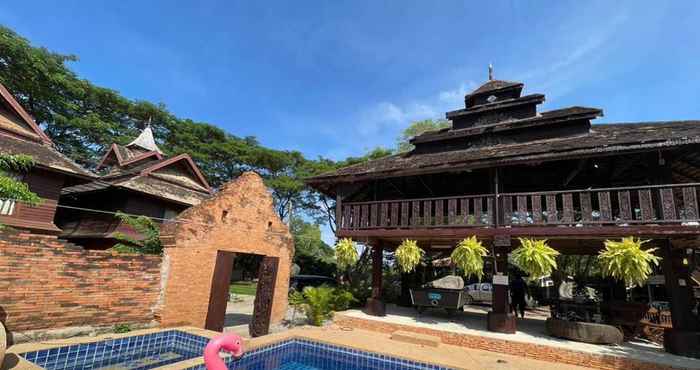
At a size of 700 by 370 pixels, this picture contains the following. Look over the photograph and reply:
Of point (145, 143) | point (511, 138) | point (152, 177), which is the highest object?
point (145, 143)

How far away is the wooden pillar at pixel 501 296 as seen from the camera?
8641 millimetres

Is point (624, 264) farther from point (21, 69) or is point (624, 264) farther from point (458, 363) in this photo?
point (21, 69)

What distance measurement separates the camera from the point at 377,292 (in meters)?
11.0

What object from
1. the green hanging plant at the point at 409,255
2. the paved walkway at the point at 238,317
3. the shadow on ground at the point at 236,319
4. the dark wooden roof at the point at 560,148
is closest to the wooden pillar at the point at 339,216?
the dark wooden roof at the point at 560,148

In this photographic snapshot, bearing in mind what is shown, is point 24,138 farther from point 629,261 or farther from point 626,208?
point 626,208

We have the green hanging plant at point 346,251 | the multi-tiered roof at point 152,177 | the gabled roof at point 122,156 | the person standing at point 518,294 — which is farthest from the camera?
the gabled roof at point 122,156

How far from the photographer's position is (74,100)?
2675cm

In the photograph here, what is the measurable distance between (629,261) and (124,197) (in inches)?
725

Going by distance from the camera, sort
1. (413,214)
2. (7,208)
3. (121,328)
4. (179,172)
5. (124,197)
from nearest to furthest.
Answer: (121,328), (413,214), (7,208), (124,197), (179,172)

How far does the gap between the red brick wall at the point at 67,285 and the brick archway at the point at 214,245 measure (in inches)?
22.8

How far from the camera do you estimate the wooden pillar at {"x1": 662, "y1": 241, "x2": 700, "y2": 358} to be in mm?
7027

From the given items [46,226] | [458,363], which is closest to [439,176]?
[458,363]

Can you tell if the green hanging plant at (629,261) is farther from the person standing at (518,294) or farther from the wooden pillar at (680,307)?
the person standing at (518,294)

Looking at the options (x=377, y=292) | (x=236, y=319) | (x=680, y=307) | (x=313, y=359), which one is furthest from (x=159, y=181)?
(x=680, y=307)
